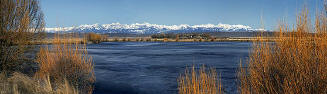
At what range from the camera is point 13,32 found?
8.84 meters

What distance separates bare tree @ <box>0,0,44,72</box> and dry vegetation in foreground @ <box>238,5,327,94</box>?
785cm

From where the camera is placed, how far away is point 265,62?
4883mm

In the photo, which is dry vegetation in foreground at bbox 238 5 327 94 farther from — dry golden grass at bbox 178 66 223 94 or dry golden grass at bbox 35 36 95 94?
dry golden grass at bbox 35 36 95 94

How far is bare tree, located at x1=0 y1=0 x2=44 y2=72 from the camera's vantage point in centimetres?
864

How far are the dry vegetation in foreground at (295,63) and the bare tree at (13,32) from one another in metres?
7.85

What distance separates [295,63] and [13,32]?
884cm

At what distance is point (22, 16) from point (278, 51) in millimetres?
8484

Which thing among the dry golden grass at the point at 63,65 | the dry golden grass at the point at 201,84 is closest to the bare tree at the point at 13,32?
the dry golden grass at the point at 63,65

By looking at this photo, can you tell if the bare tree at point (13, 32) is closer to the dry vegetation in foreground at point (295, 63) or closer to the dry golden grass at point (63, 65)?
the dry golden grass at point (63, 65)

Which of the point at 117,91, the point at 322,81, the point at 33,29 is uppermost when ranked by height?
the point at 33,29

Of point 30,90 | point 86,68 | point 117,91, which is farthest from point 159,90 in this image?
point 30,90

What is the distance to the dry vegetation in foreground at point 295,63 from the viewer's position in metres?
3.93

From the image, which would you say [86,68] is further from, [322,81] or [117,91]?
[322,81]

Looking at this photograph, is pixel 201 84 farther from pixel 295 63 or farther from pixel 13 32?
pixel 13 32
